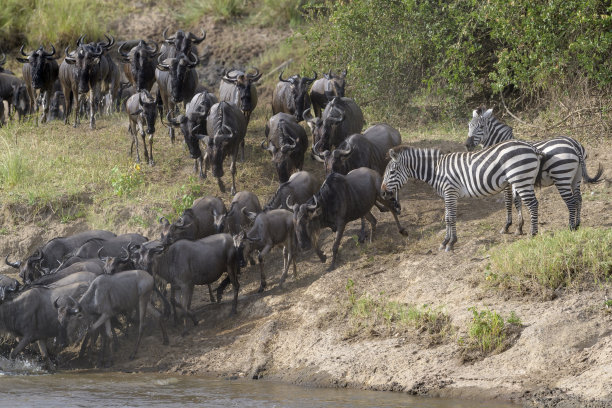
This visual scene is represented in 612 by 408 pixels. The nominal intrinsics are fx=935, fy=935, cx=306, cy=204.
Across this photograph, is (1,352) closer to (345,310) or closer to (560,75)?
(345,310)

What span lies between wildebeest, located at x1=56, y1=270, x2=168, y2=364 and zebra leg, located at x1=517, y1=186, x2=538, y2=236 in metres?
4.71

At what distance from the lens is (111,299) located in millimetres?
10953

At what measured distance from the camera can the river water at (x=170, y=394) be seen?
30.0ft

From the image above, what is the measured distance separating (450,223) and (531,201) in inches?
42.8

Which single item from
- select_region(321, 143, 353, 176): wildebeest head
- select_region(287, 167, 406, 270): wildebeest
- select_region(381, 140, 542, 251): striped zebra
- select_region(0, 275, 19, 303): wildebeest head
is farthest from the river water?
select_region(321, 143, 353, 176): wildebeest head

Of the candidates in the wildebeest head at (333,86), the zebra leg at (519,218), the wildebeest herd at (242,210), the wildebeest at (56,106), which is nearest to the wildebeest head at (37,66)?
the wildebeest at (56,106)

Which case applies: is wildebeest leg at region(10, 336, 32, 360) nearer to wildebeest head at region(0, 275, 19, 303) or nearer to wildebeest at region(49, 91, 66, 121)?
wildebeest head at region(0, 275, 19, 303)

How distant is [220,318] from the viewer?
476 inches

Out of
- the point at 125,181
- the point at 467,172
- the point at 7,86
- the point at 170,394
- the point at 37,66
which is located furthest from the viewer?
the point at 7,86

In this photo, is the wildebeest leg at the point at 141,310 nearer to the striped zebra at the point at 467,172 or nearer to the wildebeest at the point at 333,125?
the striped zebra at the point at 467,172

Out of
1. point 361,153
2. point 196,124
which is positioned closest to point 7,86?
point 196,124

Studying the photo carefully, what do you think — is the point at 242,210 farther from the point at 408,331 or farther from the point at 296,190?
the point at 408,331

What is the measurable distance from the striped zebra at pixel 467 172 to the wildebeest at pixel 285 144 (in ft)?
7.86

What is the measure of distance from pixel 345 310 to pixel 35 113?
448 inches
